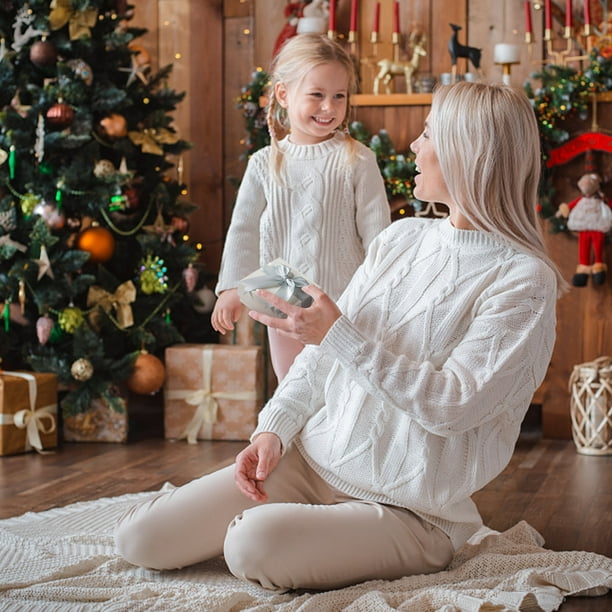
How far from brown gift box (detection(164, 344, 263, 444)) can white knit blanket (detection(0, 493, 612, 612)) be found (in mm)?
1546

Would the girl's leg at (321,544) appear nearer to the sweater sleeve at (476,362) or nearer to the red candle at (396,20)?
the sweater sleeve at (476,362)

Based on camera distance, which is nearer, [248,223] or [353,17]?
[248,223]

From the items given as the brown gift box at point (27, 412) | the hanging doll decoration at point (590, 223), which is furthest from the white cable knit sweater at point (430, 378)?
the hanging doll decoration at point (590, 223)

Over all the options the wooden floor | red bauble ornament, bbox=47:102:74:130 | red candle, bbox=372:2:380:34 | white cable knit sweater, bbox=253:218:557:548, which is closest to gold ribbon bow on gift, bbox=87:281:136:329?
the wooden floor

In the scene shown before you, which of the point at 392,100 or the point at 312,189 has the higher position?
the point at 392,100

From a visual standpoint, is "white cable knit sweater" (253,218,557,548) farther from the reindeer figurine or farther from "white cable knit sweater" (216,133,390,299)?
the reindeer figurine

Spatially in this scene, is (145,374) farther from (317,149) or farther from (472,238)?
(472,238)

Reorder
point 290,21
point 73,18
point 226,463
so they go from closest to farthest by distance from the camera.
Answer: point 226,463 → point 73,18 → point 290,21

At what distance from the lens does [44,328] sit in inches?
141

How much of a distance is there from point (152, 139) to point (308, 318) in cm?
230


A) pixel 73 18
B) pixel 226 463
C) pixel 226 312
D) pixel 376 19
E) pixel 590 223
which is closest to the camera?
pixel 226 312

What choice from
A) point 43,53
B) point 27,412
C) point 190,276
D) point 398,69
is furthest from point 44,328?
point 398,69

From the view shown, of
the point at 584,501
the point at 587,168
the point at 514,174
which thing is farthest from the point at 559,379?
the point at 514,174

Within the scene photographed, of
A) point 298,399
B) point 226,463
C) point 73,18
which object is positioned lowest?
point 226,463
